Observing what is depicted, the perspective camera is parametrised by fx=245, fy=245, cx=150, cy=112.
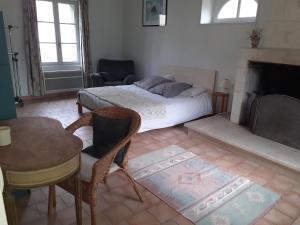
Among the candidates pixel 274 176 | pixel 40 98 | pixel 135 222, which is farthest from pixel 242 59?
pixel 40 98

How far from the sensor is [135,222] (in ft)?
6.23

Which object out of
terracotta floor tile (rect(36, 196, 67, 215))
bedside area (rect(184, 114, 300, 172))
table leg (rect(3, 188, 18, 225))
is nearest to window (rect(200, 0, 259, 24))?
bedside area (rect(184, 114, 300, 172))

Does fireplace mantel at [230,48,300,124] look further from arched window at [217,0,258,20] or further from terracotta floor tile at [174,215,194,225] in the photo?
terracotta floor tile at [174,215,194,225]

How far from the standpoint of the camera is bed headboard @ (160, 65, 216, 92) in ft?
13.8

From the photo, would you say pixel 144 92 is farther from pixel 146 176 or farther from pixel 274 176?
pixel 274 176

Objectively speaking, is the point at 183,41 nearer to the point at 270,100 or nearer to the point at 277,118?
the point at 270,100

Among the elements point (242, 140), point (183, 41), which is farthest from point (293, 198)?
point (183, 41)

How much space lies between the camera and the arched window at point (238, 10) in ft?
11.9

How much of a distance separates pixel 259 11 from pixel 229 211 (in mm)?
2573

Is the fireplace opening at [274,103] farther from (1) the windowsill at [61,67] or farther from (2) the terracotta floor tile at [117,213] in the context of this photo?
(1) the windowsill at [61,67]

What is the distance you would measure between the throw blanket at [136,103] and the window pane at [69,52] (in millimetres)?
1990

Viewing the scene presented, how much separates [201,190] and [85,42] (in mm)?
4491

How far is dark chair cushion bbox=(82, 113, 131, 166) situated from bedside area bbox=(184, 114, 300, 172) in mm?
1597

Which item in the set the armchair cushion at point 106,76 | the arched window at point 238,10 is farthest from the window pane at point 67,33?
the arched window at point 238,10
